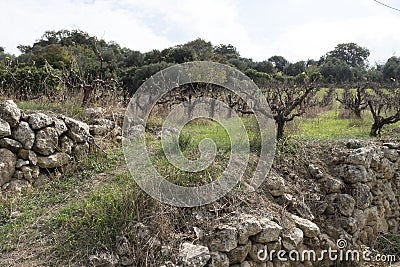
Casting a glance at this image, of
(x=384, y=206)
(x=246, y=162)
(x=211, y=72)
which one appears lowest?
(x=384, y=206)

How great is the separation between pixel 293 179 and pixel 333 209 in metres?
0.69

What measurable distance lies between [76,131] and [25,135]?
708 mm

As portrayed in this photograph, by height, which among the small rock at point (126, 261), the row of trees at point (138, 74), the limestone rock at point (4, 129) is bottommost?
the small rock at point (126, 261)

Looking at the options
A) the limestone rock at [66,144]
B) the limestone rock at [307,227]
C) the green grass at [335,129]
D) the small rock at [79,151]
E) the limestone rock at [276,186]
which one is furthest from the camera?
the green grass at [335,129]

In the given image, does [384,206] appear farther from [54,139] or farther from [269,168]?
[54,139]

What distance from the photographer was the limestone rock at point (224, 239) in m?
3.92

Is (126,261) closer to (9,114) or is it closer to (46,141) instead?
(46,141)

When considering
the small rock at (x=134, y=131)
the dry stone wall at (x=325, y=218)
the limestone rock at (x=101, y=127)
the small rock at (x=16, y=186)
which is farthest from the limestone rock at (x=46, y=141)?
the dry stone wall at (x=325, y=218)

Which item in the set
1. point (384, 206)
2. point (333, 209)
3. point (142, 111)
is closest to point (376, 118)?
point (384, 206)

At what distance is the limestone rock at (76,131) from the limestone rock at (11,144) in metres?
0.72

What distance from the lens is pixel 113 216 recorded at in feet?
12.9

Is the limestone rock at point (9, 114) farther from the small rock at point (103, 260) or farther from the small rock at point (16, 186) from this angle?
the small rock at point (103, 260)

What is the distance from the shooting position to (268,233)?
414cm

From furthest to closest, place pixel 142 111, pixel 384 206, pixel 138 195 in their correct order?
1. pixel 142 111
2. pixel 384 206
3. pixel 138 195
